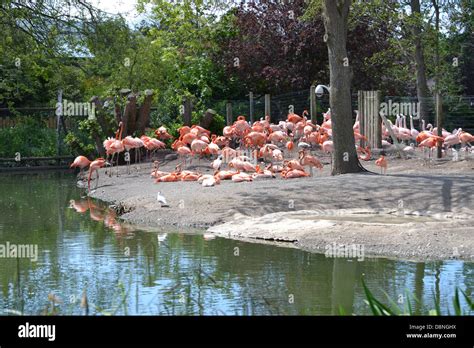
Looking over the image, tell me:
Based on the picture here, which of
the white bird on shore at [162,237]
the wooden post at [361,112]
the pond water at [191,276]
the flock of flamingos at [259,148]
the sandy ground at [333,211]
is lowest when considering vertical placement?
the pond water at [191,276]

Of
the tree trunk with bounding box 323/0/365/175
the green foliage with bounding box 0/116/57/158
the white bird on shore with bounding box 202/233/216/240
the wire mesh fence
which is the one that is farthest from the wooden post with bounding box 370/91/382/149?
the green foliage with bounding box 0/116/57/158

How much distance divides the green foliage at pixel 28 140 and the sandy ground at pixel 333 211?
8.85 m

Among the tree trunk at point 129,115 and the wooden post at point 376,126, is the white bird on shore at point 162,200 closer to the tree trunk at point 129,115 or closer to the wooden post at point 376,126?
the wooden post at point 376,126

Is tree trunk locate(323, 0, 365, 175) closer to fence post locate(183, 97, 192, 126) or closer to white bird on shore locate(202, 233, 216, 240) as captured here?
white bird on shore locate(202, 233, 216, 240)

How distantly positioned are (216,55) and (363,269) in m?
20.9

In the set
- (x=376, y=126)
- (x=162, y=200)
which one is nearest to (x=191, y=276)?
(x=162, y=200)

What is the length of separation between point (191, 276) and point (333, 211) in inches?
167

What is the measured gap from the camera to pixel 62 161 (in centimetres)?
2425

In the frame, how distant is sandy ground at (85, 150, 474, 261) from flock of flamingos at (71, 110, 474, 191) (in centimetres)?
100

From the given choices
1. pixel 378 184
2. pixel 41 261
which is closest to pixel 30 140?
pixel 378 184

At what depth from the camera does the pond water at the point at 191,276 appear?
730 cm

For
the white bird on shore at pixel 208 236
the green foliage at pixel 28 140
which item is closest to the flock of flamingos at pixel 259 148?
the white bird on shore at pixel 208 236

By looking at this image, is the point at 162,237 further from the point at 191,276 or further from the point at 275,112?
the point at 275,112
